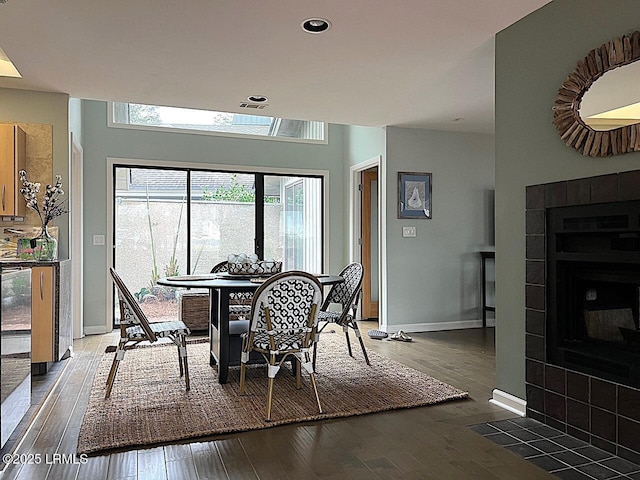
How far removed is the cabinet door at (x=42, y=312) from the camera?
379 centimetres

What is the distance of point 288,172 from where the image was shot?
6.60m

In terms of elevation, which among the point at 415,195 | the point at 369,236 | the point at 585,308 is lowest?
the point at 585,308

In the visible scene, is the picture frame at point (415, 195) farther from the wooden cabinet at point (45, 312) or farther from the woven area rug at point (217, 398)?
the wooden cabinet at point (45, 312)

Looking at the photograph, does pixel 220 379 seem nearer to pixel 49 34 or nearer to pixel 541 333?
pixel 541 333

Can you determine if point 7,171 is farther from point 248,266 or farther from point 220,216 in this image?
point 220,216

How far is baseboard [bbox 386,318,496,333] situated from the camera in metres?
5.71

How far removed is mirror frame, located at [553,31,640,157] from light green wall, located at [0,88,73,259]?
3911 millimetres

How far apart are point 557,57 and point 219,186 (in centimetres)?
449

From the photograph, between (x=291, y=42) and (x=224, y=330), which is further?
(x=224, y=330)

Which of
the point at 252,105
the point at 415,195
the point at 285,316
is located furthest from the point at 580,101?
the point at 415,195

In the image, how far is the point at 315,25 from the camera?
3020mm

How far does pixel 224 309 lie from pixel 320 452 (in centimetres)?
142

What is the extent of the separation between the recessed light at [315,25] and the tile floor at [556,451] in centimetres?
251

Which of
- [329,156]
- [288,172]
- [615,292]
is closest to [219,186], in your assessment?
[288,172]
